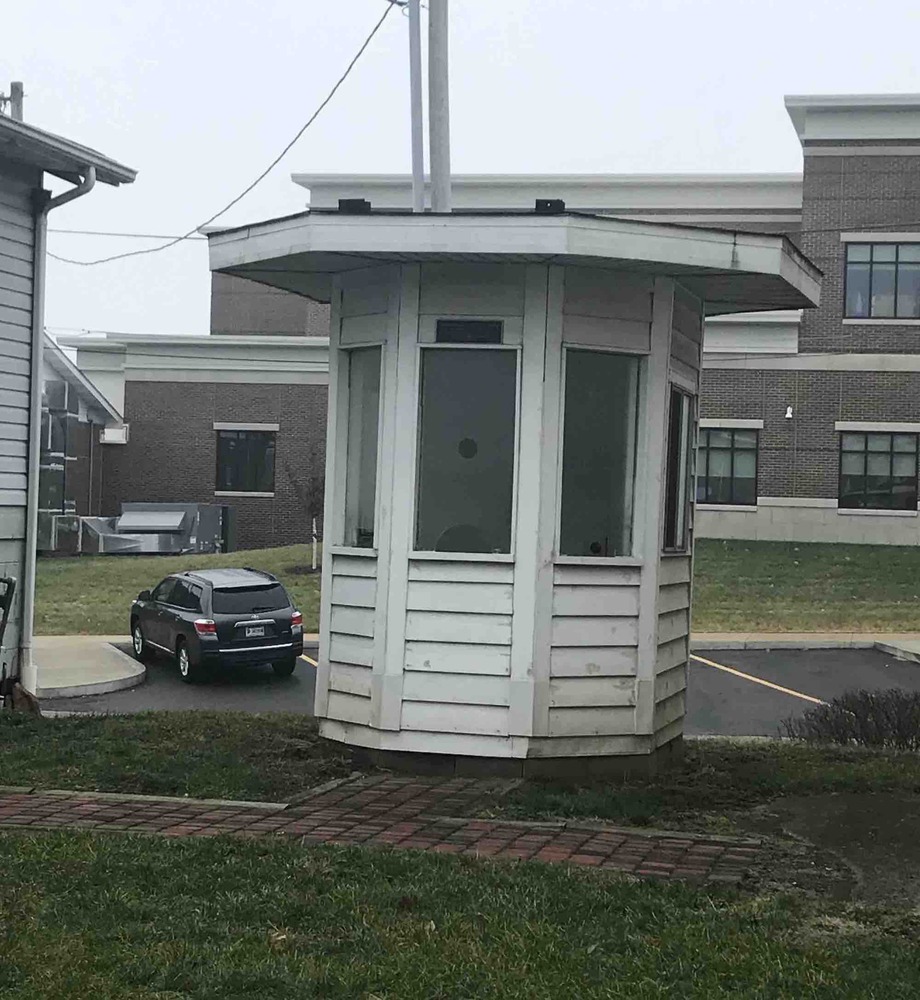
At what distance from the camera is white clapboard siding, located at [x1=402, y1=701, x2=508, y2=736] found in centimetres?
892

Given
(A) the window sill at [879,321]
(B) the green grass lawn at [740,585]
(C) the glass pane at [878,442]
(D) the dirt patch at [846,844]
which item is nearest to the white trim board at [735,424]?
(C) the glass pane at [878,442]

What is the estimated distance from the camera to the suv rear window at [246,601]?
19312mm

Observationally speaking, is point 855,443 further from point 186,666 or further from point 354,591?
point 354,591

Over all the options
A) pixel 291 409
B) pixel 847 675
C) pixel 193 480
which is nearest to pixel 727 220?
pixel 291 409

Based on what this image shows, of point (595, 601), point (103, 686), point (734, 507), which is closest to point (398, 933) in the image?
point (595, 601)

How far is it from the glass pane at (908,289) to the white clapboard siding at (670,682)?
97.3 feet

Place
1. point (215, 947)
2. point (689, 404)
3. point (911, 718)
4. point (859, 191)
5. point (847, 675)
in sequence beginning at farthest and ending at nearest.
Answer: point (859, 191) < point (847, 675) < point (911, 718) < point (689, 404) < point (215, 947)

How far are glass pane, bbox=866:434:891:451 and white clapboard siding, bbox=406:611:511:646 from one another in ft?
99.6

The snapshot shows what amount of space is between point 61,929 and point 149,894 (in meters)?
0.54

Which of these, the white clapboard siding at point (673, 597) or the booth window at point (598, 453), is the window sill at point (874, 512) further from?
the booth window at point (598, 453)

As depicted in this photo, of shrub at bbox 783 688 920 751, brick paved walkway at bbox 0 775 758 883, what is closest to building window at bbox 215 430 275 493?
shrub at bbox 783 688 920 751

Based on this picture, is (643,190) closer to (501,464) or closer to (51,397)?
(51,397)

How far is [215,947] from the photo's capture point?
5035mm

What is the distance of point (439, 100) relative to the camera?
52.2 feet
